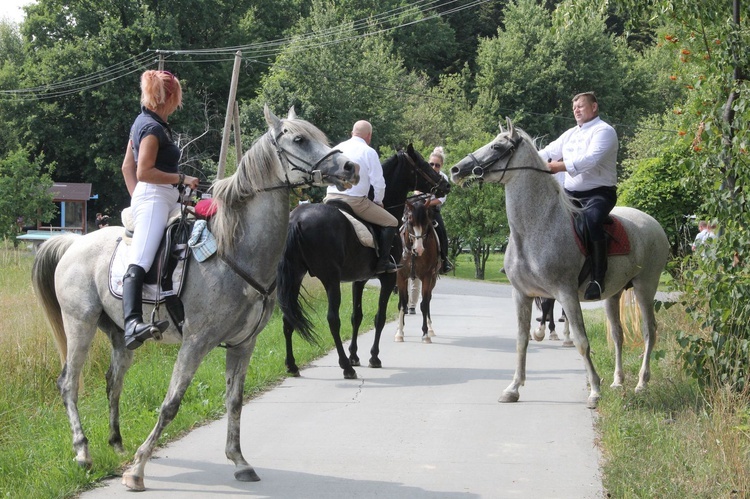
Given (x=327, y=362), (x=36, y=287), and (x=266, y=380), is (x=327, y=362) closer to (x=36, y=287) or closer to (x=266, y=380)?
(x=266, y=380)

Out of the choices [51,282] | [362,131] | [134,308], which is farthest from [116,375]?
[362,131]

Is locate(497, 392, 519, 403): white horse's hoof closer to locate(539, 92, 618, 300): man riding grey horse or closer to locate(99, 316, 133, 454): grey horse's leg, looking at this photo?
locate(539, 92, 618, 300): man riding grey horse

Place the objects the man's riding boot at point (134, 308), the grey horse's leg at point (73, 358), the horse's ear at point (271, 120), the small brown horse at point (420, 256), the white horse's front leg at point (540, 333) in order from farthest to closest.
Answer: the small brown horse at point (420, 256)
the white horse's front leg at point (540, 333)
the grey horse's leg at point (73, 358)
the horse's ear at point (271, 120)
the man's riding boot at point (134, 308)

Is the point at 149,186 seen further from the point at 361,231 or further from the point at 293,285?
the point at 361,231

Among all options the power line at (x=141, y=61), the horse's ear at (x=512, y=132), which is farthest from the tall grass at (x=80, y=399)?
the power line at (x=141, y=61)

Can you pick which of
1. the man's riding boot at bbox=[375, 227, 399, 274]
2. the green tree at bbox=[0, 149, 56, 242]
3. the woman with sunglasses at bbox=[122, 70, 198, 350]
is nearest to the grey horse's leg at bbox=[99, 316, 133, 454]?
the woman with sunglasses at bbox=[122, 70, 198, 350]

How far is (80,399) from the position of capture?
29.9 feet

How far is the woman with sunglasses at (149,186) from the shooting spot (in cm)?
626

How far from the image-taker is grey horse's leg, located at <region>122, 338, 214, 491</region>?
19.7 feet

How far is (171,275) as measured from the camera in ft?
21.1

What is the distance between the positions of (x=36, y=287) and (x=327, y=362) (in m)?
5.23

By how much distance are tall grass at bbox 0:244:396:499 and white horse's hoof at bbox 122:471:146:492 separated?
32 cm

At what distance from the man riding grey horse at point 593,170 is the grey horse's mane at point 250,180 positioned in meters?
3.68

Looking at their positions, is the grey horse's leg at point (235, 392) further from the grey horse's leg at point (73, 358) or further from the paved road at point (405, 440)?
the grey horse's leg at point (73, 358)
